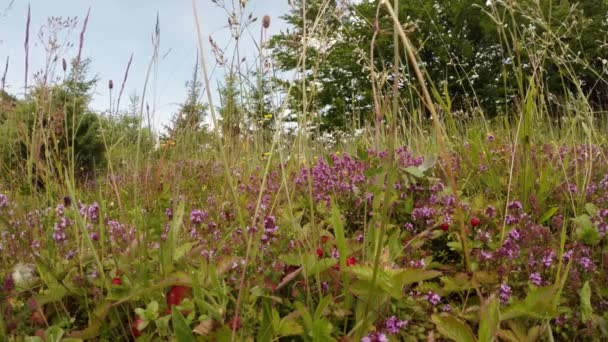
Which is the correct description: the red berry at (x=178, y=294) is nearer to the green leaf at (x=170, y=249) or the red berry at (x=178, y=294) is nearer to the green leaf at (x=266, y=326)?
the green leaf at (x=170, y=249)

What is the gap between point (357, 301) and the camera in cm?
130

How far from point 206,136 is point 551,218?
9.58 feet

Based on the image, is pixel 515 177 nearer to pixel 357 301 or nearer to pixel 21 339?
pixel 357 301

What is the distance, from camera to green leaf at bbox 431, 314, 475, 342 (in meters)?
1.16

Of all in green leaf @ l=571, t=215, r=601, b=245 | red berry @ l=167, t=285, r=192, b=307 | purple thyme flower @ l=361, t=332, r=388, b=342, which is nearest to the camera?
purple thyme flower @ l=361, t=332, r=388, b=342

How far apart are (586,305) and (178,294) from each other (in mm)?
1080

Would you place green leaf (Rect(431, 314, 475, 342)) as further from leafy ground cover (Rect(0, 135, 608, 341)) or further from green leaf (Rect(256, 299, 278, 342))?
green leaf (Rect(256, 299, 278, 342))

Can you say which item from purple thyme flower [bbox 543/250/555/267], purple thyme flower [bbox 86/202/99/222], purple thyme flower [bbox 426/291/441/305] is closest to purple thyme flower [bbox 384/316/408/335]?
purple thyme flower [bbox 426/291/441/305]

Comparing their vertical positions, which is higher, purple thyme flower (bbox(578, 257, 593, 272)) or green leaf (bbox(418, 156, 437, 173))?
green leaf (bbox(418, 156, 437, 173))

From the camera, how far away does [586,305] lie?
1284 mm

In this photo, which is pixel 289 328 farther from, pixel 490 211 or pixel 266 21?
pixel 490 211

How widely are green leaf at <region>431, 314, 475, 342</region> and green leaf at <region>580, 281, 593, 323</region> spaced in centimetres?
37

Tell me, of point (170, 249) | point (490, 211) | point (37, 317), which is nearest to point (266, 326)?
point (170, 249)

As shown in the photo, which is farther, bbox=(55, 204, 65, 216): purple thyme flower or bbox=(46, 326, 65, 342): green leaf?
→ bbox=(55, 204, 65, 216): purple thyme flower
